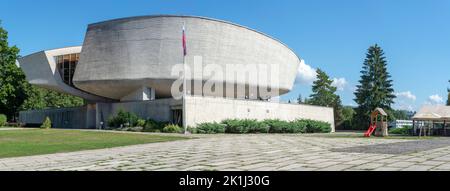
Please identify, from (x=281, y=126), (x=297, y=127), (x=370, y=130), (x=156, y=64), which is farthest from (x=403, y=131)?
(x=156, y=64)

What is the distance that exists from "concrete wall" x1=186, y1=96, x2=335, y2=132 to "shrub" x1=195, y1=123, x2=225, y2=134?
161 centimetres

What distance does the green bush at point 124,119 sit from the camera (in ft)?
123

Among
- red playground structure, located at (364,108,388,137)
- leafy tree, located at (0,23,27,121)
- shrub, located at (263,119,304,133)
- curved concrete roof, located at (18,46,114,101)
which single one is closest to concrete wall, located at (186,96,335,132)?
shrub, located at (263,119,304,133)

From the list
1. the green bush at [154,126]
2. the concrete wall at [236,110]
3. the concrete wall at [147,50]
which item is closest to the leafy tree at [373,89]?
the concrete wall at [236,110]

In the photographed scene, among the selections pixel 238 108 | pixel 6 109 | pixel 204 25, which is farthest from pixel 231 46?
pixel 6 109

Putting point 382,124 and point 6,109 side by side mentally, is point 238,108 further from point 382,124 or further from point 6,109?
point 6,109

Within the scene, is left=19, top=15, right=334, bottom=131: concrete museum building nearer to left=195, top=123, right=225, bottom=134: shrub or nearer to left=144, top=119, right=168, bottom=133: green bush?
left=144, top=119, right=168, bottom=133: green bush

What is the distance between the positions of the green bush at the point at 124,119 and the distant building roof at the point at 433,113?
24.7 metres

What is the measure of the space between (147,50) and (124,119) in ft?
23.6

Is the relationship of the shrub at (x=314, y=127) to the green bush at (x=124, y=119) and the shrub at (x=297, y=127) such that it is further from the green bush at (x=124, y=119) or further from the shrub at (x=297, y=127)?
the green bush at (x=124, y=119)

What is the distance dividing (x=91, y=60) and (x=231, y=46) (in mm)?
14618

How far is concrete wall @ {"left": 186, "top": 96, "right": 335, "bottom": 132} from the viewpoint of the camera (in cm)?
3500
